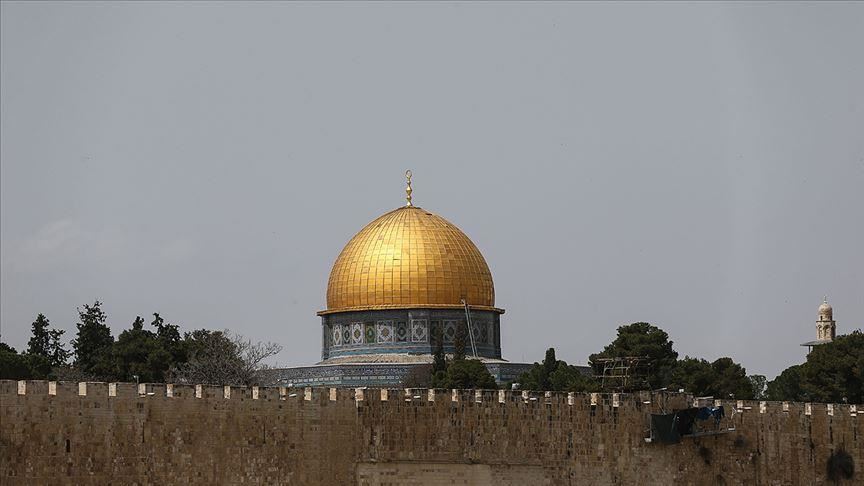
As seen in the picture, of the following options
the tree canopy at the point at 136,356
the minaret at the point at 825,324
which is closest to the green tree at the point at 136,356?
the tree canopy at the point at 136,356

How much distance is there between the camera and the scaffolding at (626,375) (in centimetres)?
5400

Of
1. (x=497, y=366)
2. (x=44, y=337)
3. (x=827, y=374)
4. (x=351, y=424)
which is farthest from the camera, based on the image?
(x=497, y=366)

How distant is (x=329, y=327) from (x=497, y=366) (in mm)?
7183

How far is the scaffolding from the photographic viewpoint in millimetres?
54000

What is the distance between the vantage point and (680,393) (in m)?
52.5

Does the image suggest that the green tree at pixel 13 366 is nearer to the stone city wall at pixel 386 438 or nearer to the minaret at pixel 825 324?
the stone city wall at pixel 386 438

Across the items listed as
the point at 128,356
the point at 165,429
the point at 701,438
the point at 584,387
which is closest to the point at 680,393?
the point at 701,438

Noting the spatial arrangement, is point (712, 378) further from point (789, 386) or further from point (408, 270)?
point (408, 270)

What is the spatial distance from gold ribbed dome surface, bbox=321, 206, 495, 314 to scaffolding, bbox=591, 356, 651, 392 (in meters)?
25.0

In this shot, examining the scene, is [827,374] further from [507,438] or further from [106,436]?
[106,436]

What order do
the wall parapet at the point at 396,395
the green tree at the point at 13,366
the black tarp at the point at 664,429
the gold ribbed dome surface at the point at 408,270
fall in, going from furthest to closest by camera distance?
1. the gold ribbed dome surface at the point at 408,270
2. the green tree at the point at 13,366
3. the black tarp at the point at 664,429
4. the wall parapet at the point at 396,395

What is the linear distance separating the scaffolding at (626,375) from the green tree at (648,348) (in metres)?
13.3

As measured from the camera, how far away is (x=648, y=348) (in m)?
70.8

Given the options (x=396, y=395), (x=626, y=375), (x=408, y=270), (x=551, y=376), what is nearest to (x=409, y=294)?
(x=408, y=270)
